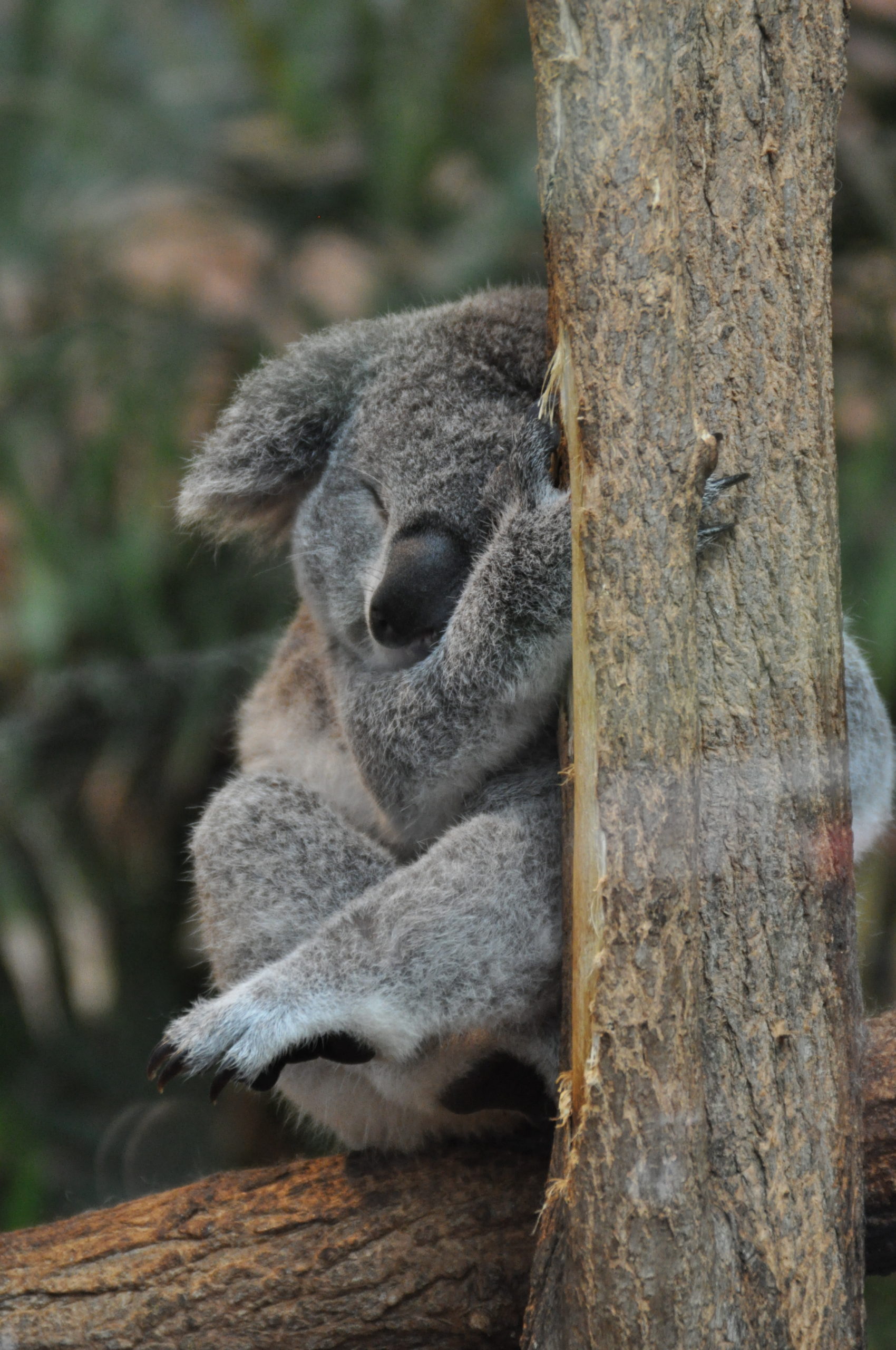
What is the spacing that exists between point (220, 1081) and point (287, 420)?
1003 millimetres

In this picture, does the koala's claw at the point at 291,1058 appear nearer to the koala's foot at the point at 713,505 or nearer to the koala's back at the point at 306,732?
the koala's back at the point at 306,732

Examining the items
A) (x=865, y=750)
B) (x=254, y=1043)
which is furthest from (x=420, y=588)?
(x=865, y=750)

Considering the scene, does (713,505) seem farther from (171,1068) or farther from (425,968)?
(171,1068)

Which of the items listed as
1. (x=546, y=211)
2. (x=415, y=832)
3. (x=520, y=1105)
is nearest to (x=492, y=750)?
(x=415, y=832)

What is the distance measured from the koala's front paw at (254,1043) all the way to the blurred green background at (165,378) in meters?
1.54

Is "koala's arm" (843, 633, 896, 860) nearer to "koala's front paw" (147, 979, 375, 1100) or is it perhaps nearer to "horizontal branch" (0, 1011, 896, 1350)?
"horizontal branch" (0, 1011, 896, 1350)

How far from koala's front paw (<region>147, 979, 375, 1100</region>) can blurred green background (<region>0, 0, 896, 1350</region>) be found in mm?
1544

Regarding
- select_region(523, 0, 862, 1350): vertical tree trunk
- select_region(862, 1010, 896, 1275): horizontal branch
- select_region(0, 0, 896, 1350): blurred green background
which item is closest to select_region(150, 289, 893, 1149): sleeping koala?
select_region(523, 0, 862, 1350): vertical tree trunk

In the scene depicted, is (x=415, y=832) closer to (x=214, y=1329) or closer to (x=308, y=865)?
(x=308, y=865)

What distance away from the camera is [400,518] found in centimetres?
172

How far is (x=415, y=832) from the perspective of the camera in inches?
68.6

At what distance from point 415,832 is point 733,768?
619 mm

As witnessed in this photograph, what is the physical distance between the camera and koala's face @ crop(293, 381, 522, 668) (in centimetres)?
163

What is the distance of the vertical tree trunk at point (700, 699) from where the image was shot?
45.7 inches
